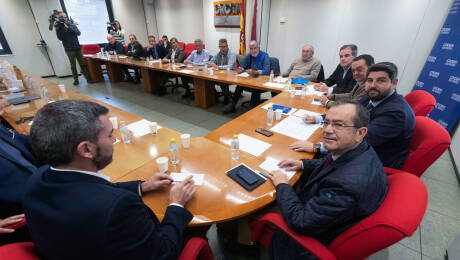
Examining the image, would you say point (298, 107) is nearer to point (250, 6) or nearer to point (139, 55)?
→ point (250, 6)

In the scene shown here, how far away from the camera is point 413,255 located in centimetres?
163

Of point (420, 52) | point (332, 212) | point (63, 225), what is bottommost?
point (332, 212)

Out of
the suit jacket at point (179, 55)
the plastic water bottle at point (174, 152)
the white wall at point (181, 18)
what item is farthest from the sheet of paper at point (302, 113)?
the white wall at point (181, 18)

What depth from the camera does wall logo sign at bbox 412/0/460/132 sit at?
3.06 meters

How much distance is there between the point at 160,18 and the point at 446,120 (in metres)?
9.40

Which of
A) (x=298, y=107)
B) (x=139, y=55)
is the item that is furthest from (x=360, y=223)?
(x=139, y=55)

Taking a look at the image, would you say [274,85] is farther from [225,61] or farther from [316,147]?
[316,147]

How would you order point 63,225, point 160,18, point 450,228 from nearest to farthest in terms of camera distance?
1. point 63,225
2. point 450,228
3. point 160,18

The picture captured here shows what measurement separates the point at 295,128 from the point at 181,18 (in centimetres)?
763

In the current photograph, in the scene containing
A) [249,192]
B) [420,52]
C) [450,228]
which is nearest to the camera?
[249,192]

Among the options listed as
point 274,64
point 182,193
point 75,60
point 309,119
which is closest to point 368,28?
point 274,64

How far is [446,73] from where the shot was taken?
3264 mm

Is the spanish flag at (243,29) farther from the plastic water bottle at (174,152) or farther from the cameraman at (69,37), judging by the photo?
the plastic water bottle at (174,152)

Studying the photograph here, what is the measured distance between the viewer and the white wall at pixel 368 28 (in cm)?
404
